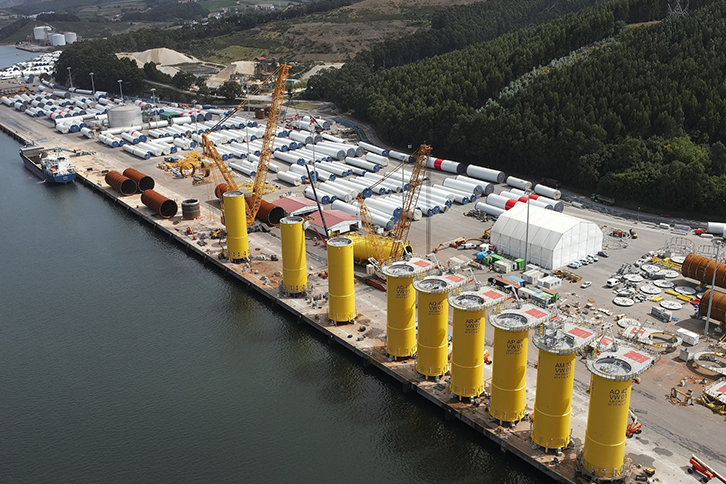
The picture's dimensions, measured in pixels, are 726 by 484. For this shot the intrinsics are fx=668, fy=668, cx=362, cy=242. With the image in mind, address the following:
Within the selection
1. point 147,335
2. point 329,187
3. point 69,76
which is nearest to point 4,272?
point 147,335

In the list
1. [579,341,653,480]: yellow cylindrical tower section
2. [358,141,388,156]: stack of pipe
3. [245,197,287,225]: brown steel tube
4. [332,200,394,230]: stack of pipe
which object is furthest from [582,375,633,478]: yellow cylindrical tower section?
[358,141,388,156]: stack of pipe

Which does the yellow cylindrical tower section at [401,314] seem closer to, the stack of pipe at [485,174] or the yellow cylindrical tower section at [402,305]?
the yellow cylindrical tower section at [402,305]

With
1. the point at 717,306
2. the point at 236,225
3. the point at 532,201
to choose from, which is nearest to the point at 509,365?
the point at 717,306

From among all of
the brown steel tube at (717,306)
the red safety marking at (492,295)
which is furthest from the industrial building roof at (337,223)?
the brown steel tube at (717,306)

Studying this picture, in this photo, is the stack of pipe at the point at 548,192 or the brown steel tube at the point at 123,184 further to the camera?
the brown steel tube at the point at 123,184

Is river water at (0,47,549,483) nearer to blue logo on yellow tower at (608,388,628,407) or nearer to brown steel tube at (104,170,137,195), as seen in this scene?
blue logo on yellow tower at (608,388,628,407)

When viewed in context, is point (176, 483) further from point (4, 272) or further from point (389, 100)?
point (389, 100)
